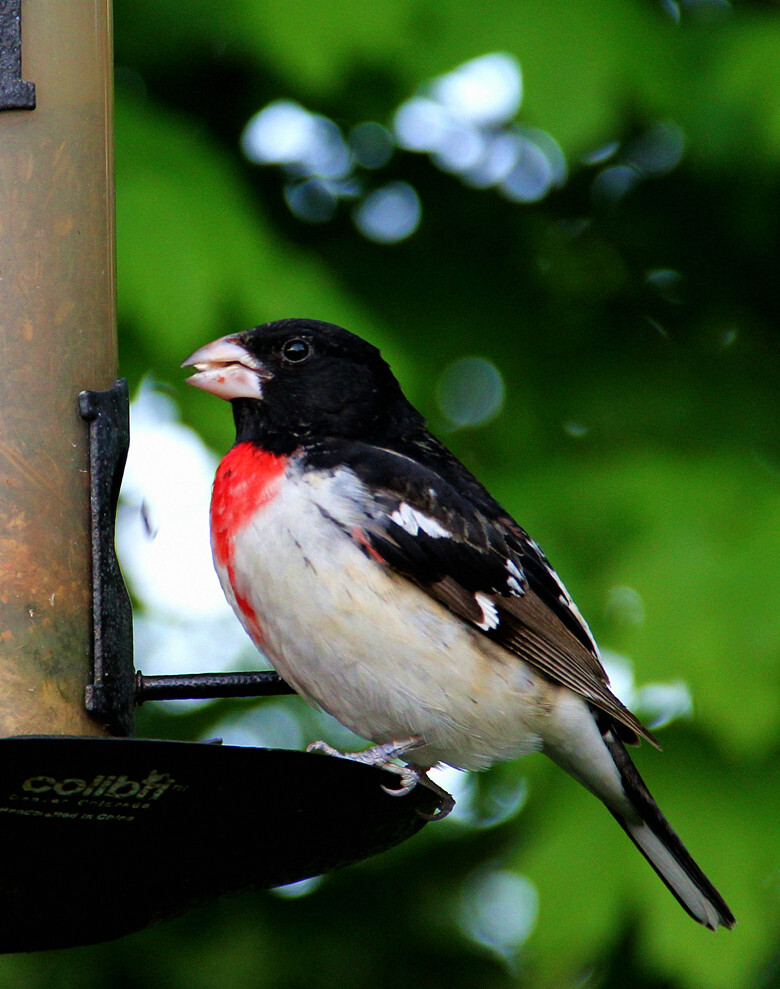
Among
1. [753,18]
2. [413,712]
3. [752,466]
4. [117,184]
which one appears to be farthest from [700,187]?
[413,712]

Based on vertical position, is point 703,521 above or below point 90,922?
above

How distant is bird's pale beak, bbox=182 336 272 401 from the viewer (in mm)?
3635

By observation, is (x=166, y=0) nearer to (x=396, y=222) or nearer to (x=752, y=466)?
(x=396, y=222)

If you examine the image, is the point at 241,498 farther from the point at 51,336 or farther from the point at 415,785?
the point at 415,785

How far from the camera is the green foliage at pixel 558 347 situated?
3838 millimetres

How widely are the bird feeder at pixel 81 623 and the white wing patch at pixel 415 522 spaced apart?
1.60 ft

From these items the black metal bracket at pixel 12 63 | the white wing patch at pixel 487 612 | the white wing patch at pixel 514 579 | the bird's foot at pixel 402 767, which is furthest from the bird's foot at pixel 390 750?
the black metal bracket at pixel 12 63

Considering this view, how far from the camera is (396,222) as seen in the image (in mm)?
5113

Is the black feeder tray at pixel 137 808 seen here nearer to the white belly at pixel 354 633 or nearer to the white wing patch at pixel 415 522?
the white belly at pixel 354 633

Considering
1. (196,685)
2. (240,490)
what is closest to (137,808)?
(196,685)

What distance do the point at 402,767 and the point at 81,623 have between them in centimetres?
77

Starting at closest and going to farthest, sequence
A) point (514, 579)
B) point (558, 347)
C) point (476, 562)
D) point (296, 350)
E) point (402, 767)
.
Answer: point (402, 767), point (476, 562), point (514, 579), point (296, 350), point (558, 347)

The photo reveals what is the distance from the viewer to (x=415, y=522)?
11.4 feet

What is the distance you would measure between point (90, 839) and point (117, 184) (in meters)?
2.13
